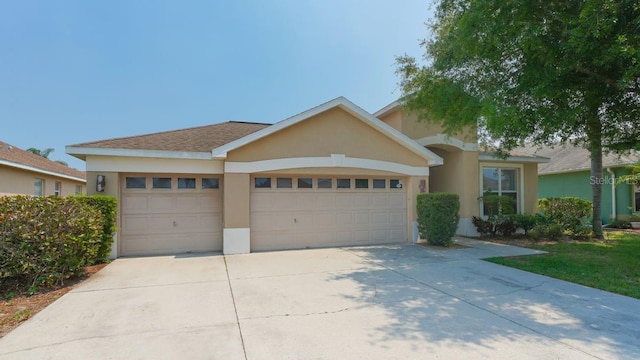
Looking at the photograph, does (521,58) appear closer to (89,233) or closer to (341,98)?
(341,98)

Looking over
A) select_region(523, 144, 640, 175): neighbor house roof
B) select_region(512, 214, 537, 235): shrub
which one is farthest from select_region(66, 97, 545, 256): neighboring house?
select_region(523, 144, 640, 175): neighbor house roof

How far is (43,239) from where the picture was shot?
6.05 metres

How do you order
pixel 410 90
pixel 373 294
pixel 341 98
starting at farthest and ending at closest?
pixel 410 90, pixel 341 98, pixel 373 294

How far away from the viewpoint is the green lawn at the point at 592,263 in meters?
6.51

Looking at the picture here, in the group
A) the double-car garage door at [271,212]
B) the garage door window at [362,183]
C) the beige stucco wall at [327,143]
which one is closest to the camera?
the double-car garage door at [271,212]

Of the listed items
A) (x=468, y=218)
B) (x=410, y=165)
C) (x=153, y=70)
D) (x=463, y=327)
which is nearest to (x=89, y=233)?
(x=463, y=327)

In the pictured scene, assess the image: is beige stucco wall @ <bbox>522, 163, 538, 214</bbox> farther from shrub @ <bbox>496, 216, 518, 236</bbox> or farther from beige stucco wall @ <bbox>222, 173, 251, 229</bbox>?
beige stucco wall @ <bbox>222, 173, 251, 229</bbox>

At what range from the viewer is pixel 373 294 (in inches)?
224

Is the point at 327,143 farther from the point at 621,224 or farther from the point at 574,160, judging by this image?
Result: the point at 574,160

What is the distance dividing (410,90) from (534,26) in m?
4.39

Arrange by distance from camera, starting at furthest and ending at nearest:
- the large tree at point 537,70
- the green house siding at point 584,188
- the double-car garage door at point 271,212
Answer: the green house siding at point 584,188 < the double-car garage door at point 271,212 < the large tree at point 537,70

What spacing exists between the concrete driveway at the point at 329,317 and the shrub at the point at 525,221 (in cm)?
687

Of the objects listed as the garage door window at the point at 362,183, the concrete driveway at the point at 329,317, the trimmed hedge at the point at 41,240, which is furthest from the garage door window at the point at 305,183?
the trimmed hedge at the point at 41,240

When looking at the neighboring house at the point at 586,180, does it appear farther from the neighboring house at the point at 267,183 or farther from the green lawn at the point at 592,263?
the neighboring house at the point at 267,183
